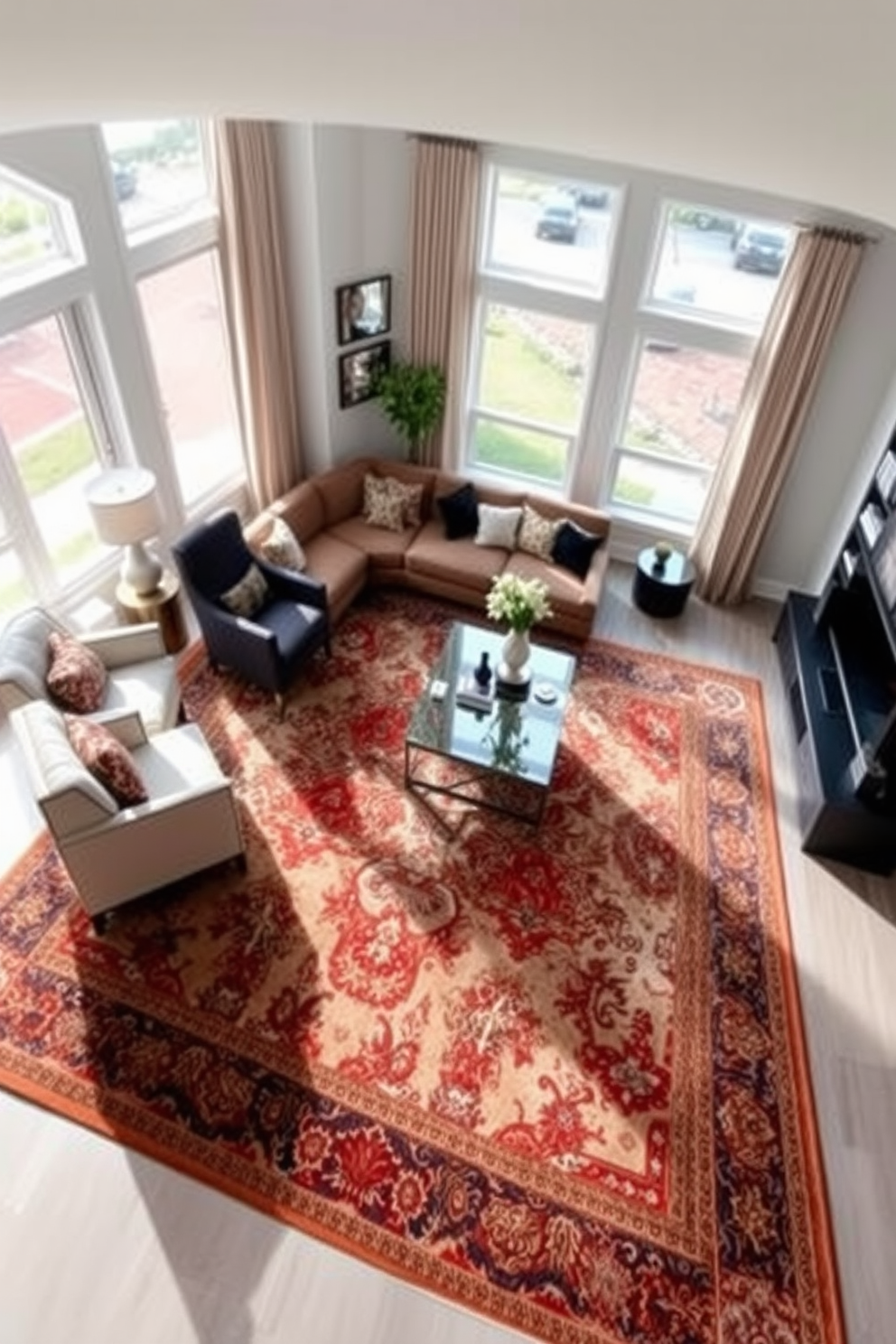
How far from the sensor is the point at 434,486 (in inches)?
255

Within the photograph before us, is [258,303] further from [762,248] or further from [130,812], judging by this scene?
[130,812]

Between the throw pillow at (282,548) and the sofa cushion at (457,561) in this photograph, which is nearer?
the throw pillow at (282,548)

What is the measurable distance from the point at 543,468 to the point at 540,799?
3440 millimetres

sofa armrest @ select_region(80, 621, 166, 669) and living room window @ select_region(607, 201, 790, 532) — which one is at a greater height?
living room window @ select_region(607, 201, 790, 532)

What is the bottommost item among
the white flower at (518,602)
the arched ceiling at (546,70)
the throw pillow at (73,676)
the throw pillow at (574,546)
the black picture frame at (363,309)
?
the throw pillow at (574,546)

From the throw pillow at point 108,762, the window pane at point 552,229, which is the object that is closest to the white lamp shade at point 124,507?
the throw pillow at point 108,762

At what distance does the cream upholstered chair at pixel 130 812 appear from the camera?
3502mm

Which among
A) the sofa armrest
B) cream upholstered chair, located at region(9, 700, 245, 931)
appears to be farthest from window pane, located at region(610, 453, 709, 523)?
cream upholstered chair, located at region(9, 700, 245, 931)

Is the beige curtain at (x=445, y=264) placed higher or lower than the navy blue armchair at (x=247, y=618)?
higher

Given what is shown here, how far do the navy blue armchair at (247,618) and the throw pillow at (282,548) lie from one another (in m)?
0.08

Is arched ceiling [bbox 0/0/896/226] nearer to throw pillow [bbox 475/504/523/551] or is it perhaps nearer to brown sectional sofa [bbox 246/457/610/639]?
brown sectional sofa [bbox 246/457/610/639]

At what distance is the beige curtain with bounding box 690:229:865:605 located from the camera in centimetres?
496

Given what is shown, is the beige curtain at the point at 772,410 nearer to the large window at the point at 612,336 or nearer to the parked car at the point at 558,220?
the large window at the point at 612,336

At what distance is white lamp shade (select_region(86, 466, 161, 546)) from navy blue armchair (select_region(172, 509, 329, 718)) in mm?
230
